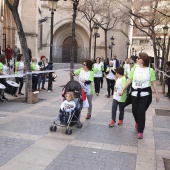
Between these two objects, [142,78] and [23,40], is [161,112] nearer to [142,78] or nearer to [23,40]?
[142,78]

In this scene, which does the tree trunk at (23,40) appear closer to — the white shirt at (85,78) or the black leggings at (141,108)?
the white shirt at (85,78)

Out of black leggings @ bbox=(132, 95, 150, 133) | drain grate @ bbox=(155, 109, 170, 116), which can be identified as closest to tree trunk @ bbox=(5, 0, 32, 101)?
drain grate @ bbox=(155, 109, 170, 116)

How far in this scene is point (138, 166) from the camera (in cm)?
465

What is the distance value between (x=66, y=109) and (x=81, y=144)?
3.46 ft

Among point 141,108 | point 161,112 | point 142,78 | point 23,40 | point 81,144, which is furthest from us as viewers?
point 23,40

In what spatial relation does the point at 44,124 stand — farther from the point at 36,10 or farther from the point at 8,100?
the point at 36,10

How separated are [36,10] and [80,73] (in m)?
24.2

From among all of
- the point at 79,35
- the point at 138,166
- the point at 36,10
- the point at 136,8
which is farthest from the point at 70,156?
the point at 79,35

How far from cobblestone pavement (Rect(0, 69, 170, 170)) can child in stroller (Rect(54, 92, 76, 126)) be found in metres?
0.27

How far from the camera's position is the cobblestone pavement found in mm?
4660

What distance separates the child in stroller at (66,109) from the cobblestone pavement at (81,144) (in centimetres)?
27

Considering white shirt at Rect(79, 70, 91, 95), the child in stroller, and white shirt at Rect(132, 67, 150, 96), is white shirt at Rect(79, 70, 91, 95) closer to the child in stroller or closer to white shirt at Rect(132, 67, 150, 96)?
the child in stroller

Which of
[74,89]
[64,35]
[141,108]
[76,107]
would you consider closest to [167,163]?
[141,108]

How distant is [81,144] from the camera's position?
18.6ft
